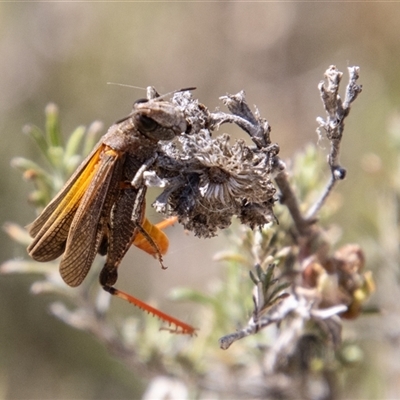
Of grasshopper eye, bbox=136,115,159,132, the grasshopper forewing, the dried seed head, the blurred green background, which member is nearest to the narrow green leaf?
the grasshopper forewing

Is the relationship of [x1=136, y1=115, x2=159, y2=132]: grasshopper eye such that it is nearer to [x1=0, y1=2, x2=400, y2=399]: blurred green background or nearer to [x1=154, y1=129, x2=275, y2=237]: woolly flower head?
[x1=154, y1=129, x2=275, y2=237]: woolly flower head

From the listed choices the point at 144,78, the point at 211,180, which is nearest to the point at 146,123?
the point at 211,180

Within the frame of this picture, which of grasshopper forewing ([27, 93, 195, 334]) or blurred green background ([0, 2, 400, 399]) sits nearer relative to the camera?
grasshopper forewing ([27, 93, 195, 334])

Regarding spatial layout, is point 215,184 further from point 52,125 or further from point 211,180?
point 52,125

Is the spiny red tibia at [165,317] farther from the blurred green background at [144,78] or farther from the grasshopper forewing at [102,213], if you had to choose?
the blurred green background at [144,78]

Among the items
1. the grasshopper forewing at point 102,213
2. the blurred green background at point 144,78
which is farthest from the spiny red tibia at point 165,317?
the blurred green background at point 144,78

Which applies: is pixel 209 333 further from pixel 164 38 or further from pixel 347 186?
pixel 164 38

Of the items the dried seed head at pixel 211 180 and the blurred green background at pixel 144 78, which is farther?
the blurred green background at pixel 144 78

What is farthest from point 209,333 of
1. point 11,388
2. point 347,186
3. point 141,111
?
point 11,388
